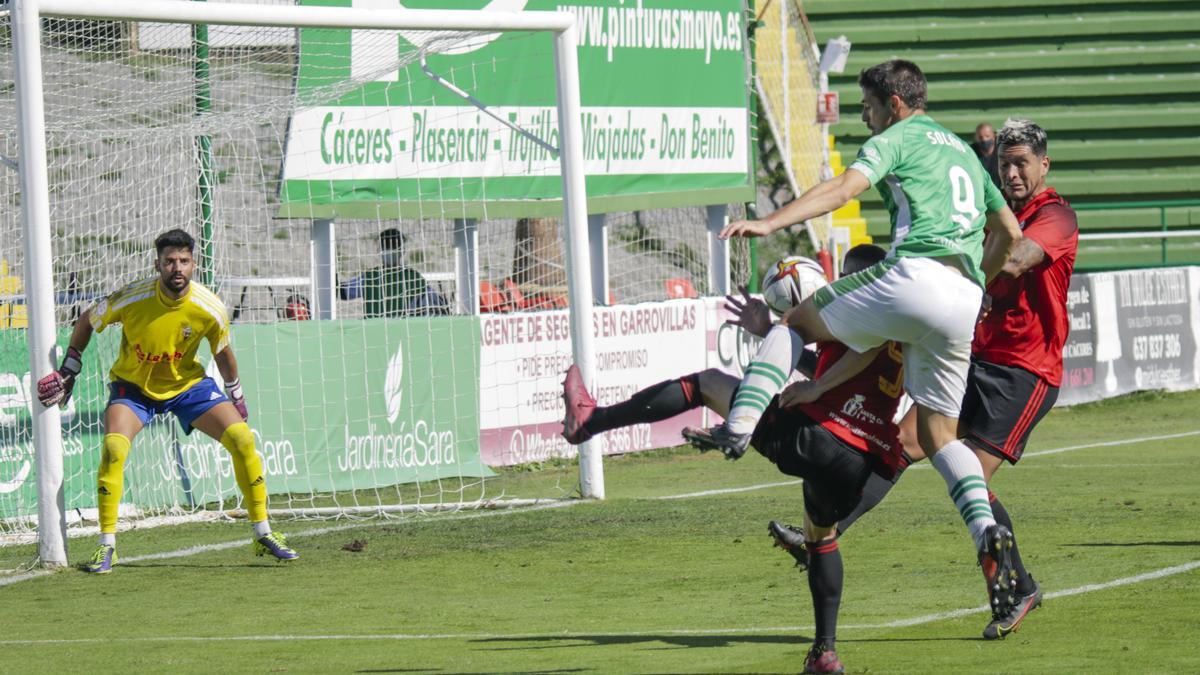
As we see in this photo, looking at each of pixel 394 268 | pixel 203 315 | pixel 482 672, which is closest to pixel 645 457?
pixel 394 268

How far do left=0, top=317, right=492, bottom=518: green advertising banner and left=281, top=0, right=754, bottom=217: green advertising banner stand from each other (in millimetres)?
1335

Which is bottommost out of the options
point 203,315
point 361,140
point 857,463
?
point 857,463

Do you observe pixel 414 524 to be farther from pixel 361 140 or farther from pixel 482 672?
pixel 482 672

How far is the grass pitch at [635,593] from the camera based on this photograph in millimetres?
7605

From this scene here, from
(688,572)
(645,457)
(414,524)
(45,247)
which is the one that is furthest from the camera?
(645,457)

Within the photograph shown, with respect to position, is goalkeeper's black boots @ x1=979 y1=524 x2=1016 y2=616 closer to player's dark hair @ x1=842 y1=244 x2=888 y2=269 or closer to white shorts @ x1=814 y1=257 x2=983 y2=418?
white shorts @ x1=814 y1=257 x2=983 y2=418

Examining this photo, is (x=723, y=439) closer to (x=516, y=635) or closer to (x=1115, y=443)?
(x=516, y=635)

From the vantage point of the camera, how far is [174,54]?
1465cm

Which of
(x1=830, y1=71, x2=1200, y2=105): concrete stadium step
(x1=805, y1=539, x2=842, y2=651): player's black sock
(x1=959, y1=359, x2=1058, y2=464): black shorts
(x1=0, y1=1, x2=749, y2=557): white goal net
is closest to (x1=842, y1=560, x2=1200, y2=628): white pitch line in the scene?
(x1=959, y1=359, x2=1058, y2=464): black shorts

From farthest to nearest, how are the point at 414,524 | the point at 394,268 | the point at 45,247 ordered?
the point at 394,268 < the point at 414,524 < the point at 45,247

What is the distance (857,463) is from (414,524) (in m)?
6.52

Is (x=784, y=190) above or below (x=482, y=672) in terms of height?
above

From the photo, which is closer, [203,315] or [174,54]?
[203,315]

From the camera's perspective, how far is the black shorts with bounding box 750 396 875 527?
7094mm
